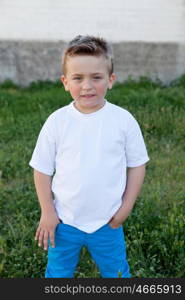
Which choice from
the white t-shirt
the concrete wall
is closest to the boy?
the white t-shirt

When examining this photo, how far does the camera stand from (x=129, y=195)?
2354mm

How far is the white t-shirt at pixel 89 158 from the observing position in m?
2.20

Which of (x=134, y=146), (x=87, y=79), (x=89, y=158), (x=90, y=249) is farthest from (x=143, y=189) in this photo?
(x=87, y=79)

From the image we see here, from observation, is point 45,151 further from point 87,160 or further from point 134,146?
point 134,146

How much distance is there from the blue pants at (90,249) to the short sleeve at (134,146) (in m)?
0.40

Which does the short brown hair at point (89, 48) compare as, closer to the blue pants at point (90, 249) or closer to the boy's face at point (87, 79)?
the boy's face at point (87, 79)

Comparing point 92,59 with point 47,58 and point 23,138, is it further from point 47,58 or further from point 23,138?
point 47,58

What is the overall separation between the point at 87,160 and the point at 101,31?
19.7 feet

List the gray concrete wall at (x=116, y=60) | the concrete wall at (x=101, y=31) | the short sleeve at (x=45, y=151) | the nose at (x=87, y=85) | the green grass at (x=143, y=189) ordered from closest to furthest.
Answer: the nose at (x=87, y=85), the short sleeve at (x=45, y=151), the green grass at (x=143, y=189), the concrete wall at (x=101, y=31), the gray concrete wall at (x=116, y=60)

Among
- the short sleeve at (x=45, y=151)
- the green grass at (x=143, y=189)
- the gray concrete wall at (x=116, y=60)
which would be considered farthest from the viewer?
the gray concrete wall at (x=116, y=60)

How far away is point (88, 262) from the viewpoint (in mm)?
3266

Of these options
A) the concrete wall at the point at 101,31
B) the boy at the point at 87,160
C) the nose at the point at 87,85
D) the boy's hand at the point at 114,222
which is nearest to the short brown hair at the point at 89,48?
the boy at the point at 87,160

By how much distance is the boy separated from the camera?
7.20 feet

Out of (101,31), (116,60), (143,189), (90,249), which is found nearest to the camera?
(90,249)
